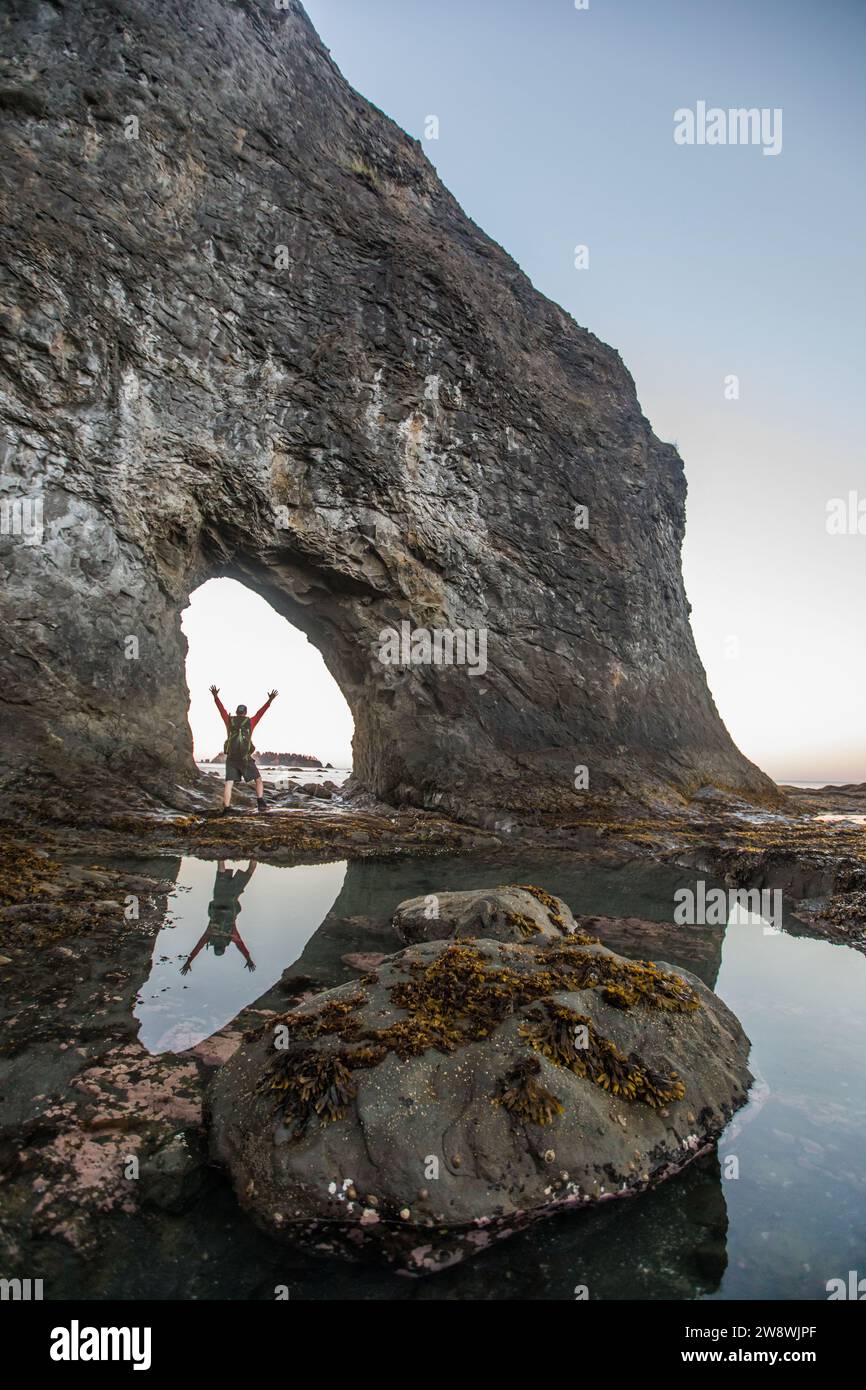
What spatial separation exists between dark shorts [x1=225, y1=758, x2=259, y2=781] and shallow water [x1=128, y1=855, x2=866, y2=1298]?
677 cm

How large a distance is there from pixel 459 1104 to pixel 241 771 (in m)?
14.8

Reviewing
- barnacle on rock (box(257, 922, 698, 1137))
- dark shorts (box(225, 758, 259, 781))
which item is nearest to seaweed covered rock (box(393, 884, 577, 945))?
barnacle on rock (box(257, 922, 698, 1137))

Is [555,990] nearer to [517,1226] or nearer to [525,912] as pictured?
[517,1226]

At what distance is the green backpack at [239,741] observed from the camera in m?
17.1

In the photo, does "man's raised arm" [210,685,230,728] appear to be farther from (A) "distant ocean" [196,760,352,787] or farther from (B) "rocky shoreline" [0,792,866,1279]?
(A) "distant ocean" [196,760,352,787]

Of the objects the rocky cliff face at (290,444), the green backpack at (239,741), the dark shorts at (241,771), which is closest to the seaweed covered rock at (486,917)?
the rocky cliff face at (290,444)

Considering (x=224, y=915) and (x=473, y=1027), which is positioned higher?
(x=473, y=1027)

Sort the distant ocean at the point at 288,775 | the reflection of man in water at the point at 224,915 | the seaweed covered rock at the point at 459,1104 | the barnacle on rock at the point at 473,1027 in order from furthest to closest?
the distant ocean at the point at 288,775 < the reflection of man in water at the point at 224,915 < the barnacle on rock at the point at 473,1027 < the seaweed covered rock at the point at 459,1104

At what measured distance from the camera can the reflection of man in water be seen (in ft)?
23.0

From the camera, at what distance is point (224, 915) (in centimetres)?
847

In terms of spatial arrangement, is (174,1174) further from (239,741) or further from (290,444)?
(290,444)

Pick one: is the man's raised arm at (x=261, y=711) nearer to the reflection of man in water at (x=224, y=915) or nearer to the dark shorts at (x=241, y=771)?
the dark shorts at (x=241, y=771)

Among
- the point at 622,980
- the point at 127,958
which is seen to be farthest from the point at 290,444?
the point at 622,980

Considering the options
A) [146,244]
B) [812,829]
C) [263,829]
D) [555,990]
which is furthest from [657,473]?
[555,990]
